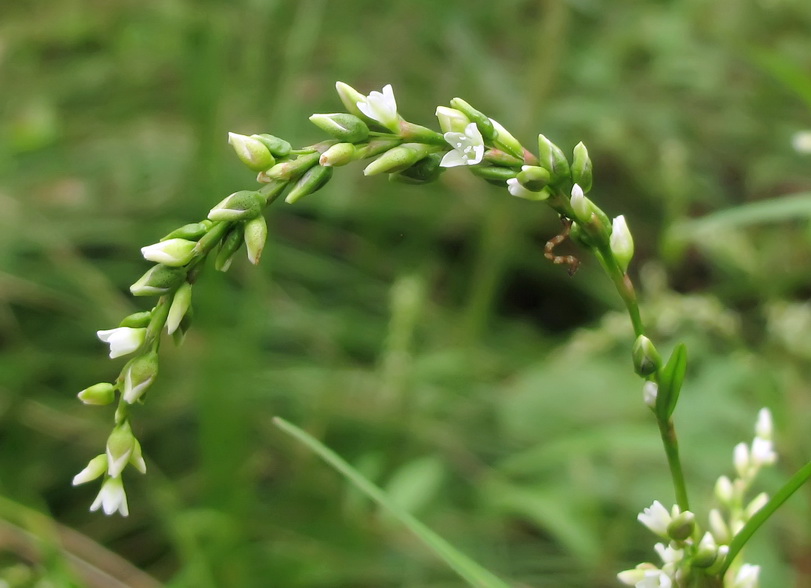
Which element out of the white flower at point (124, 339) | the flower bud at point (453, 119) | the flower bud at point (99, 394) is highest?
the flower bud at point (453, 119)

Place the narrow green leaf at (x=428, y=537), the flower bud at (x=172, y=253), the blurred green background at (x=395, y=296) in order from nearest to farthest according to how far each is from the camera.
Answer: the flower bud at (x=172, y=253)
the narrow green leaf at (x=428, y=537)
the blurred green background at (x=395, y=296)

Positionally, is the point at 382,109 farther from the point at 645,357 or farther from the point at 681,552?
the point at 681,552

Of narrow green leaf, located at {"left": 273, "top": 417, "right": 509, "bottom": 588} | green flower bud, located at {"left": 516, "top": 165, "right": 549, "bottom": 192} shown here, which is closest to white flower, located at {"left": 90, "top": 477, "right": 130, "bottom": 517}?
narrow green leaf, located at {"left": 273, "top": 417, "right": 509, "bottom": 588}

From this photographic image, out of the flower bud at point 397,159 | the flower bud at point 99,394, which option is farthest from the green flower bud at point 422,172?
the flower bud at point 99,394

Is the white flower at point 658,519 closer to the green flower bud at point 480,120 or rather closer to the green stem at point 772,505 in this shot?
the green stem at point 772,505

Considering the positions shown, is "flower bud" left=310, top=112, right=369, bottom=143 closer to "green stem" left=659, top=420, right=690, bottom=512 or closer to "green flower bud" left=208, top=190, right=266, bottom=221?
"green flower bud" left=208, top=190, right=266, bottom=221

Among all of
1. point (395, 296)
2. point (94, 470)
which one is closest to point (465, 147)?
point (94, 470)

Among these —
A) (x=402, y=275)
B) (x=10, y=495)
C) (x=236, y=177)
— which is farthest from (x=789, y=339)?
(x=10, y=495)
